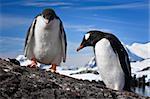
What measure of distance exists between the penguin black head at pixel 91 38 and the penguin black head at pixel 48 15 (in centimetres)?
69

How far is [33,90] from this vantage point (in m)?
4.50

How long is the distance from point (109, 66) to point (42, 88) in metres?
2.36

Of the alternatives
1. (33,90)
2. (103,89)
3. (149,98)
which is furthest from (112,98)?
(33,90)

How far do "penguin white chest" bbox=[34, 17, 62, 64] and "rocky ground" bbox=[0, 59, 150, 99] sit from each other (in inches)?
81.4

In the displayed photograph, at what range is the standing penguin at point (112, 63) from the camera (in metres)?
6.73

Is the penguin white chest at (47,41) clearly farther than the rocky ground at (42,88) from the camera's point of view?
Yes

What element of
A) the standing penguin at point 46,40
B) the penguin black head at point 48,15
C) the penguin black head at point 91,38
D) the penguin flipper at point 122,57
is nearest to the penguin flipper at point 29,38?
the standing penguin at point 46,40

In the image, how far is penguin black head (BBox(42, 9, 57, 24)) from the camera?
23.2 feet

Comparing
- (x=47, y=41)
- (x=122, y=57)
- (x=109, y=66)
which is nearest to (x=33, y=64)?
(x=47, y=41)

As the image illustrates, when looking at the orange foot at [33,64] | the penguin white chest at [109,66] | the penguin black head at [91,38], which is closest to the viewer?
the orange foot at [33,64]

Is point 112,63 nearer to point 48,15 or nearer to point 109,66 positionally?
point 109,66

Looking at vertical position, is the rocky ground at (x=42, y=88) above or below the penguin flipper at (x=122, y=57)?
below

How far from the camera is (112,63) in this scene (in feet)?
22.2

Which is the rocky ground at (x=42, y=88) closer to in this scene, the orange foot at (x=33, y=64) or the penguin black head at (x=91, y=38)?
the orange foot at (x=33, y=64)
